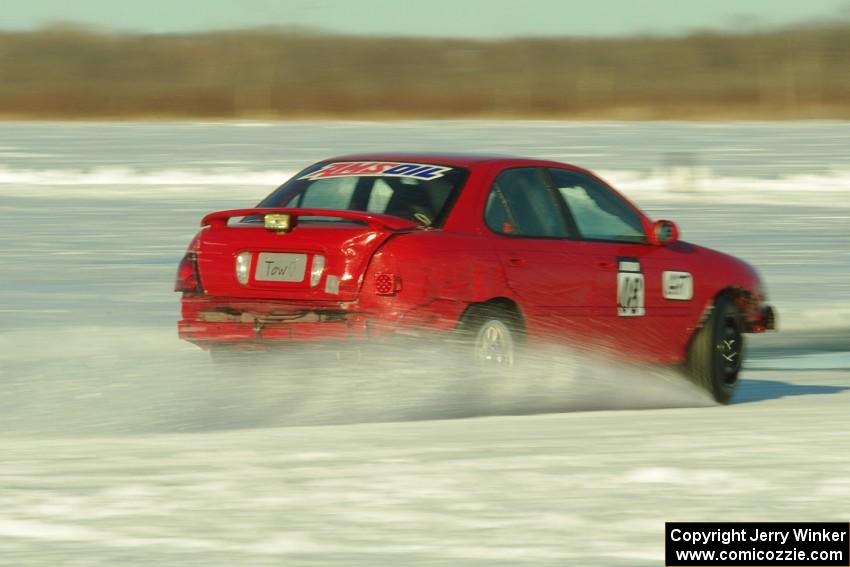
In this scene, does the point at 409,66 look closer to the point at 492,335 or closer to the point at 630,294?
the point at 630,294

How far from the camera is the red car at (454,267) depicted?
813cm

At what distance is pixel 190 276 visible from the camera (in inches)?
339

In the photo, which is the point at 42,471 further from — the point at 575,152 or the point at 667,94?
the point at 667,94

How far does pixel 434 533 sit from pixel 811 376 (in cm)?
629

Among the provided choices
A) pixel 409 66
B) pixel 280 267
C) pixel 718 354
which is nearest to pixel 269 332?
pixel 280 267

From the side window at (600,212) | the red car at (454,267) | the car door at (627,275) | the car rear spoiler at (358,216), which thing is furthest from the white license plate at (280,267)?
the side window at (600,212)

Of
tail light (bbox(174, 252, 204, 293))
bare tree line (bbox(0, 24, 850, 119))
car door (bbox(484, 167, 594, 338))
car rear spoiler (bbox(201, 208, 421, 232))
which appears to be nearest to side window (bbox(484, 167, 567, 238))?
car door (bbox(484, 167, 594, 338))

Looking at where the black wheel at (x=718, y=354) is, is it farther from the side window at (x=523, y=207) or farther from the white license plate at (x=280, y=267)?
the white license plate at (x=280, y=267)

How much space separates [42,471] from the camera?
247 inches

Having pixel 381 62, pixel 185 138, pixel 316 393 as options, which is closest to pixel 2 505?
pixel 316 393

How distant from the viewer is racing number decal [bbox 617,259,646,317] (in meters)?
9.49

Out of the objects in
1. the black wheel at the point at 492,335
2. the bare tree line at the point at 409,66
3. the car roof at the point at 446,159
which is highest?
the bare tree line at the point at 409,66

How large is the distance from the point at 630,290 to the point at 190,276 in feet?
8.51

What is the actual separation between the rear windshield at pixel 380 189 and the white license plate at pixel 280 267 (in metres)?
0.29
